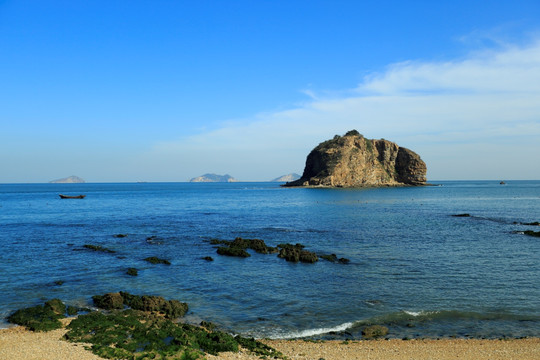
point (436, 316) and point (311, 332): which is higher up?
point (436, 316)

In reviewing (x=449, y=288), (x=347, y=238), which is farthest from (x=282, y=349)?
(x=347, y=238)

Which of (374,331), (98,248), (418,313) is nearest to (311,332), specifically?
(374,331)

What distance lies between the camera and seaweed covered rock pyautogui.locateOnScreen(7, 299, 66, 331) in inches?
727

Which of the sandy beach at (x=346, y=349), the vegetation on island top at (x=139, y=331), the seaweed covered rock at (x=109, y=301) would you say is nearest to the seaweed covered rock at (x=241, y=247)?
the vegetation on island top at (x=139, y=331)

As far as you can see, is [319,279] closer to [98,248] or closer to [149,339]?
[149,339]

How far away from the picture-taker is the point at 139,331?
57.7 ft

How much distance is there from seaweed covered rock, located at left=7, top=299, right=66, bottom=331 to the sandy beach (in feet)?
1.60

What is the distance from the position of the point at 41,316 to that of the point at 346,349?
15808mm

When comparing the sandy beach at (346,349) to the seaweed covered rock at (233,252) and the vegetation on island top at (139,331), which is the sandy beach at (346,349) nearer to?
the vegetation on island top at (139,331)

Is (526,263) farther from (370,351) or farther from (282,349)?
(282,349)

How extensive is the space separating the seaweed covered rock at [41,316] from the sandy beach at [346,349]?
0.49 meters

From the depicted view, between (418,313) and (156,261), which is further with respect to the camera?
(156,261)

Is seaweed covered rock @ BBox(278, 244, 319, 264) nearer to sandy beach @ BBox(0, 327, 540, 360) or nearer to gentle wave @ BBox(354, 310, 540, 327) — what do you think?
gentle wave @ BBox(354, 310, 540, 327)

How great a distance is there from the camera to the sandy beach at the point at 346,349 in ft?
49.7
